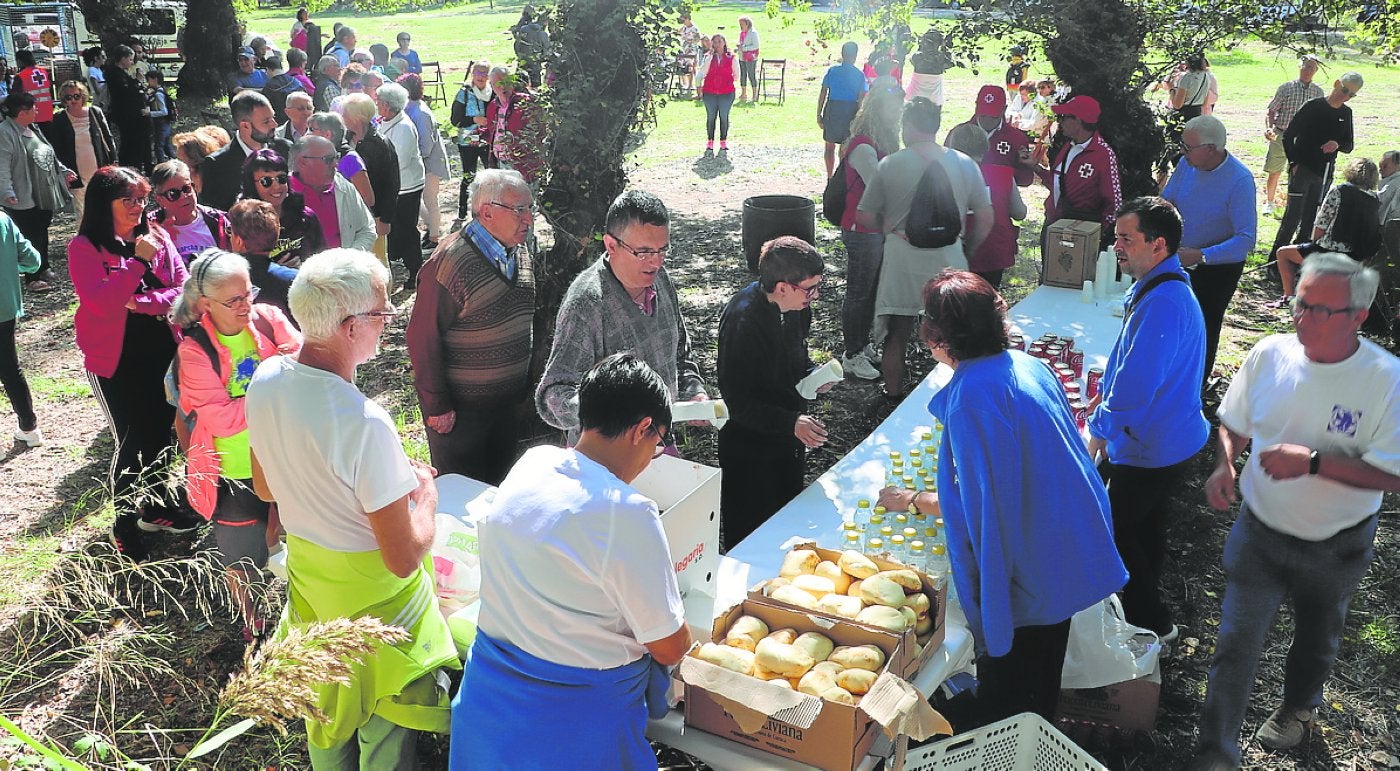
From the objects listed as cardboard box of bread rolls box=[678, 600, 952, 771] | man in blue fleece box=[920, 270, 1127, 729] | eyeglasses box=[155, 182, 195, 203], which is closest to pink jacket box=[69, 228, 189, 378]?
eyeglasses box=[155, 182, 195, 203]

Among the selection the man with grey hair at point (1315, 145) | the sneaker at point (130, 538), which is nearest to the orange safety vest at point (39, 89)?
the sneaker at point (130, 538)

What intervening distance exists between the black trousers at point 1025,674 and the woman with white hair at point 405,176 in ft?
21.8

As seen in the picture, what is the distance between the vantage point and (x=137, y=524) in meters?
4.78

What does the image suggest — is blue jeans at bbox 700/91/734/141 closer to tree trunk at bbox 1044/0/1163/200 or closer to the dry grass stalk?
tree trunk at bbox 1044/0/1163/200

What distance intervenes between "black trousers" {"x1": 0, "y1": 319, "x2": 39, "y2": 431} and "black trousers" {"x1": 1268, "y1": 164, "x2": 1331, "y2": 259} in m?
10.0

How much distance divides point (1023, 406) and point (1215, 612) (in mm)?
2378

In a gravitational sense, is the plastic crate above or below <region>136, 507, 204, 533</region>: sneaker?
above

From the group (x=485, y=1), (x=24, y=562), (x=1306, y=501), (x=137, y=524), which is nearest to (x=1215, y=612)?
(x=1306, y=501)

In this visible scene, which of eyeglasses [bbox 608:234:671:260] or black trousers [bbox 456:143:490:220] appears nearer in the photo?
eyeglasses [bbox 608:234:671:260]

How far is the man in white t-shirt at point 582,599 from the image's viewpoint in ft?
7.06

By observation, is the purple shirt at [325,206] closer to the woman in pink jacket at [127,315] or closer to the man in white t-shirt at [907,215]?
the woman in pink jacket at [127,315]

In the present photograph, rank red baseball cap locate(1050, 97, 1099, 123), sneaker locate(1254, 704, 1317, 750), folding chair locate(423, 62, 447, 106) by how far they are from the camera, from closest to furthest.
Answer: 1. sneaker locate(1254, 704, 1317, 750)
2. red baseball cap locate(1050, 97, 1099, 123)
3. folding chair locate(423, 62, 447, 106)

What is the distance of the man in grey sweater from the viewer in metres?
3.42

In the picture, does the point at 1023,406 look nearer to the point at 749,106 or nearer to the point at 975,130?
the point at 975,130
